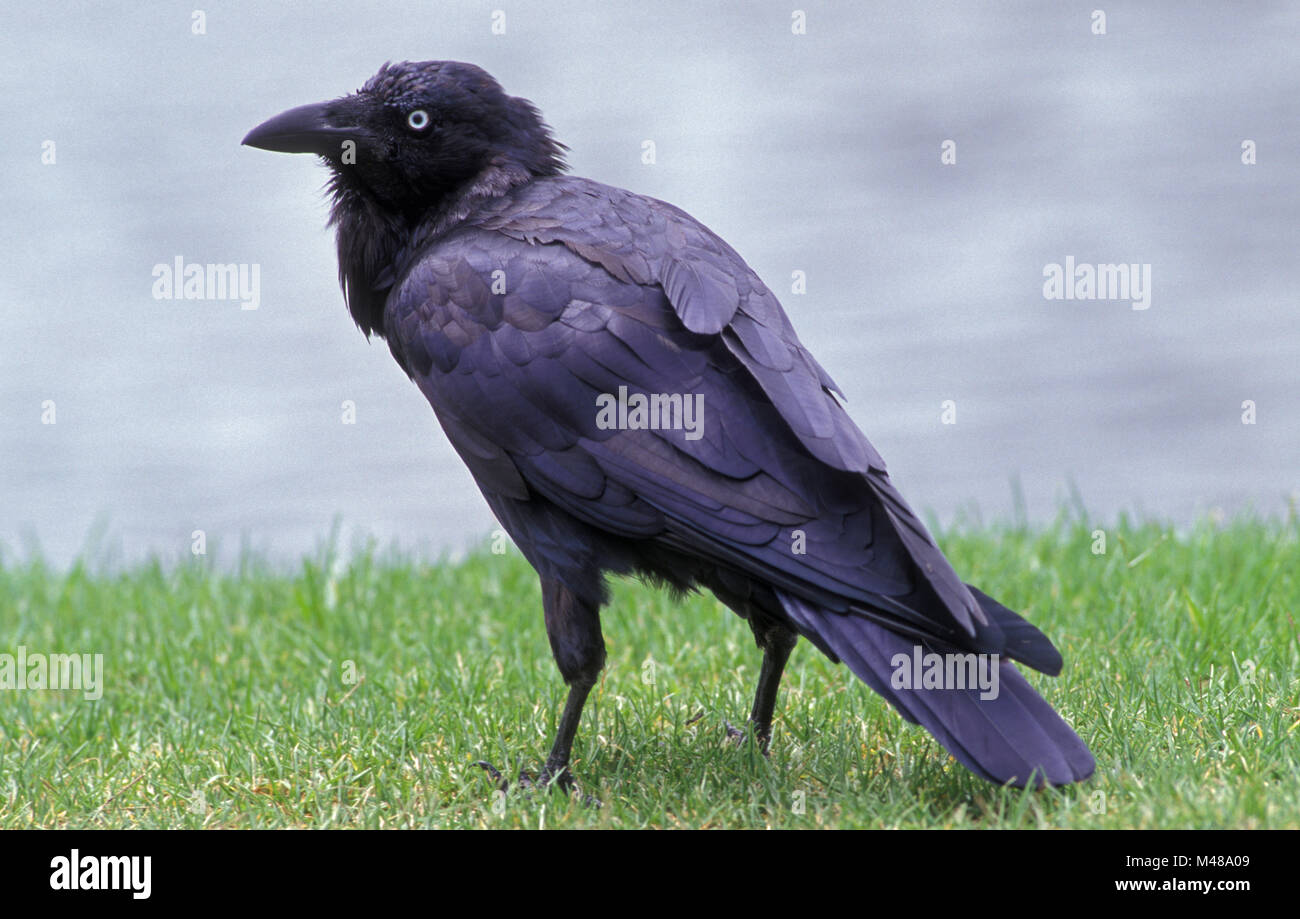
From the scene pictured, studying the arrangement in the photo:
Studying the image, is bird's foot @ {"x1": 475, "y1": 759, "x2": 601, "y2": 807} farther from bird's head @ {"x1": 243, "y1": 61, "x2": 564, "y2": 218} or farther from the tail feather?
bird's head @ {"x1": 243, "y1": 61, "x2": 564, "y2": 218}

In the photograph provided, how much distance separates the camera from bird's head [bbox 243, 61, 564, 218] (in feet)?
15.5

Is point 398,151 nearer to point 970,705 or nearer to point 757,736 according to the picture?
point 757,736

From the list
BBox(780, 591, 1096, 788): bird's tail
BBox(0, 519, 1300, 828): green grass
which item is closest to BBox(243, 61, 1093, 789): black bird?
BBox(780, 591, 1096, 788): bird's tail

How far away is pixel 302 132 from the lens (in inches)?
186

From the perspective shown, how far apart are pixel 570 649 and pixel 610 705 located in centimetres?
71

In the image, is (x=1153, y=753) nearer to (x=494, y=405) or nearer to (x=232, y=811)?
(x=494, y=405)

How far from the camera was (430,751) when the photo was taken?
4422mm

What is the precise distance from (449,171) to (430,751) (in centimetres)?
181

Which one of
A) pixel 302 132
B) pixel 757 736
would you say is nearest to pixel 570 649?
pixel 757 736

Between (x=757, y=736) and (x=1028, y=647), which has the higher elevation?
(x=1028, y=647)

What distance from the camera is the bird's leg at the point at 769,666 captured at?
4.40 metres

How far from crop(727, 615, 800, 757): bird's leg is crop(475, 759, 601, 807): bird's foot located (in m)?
0.57

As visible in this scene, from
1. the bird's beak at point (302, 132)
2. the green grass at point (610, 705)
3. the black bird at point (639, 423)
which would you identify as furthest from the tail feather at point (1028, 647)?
the bird's beak at point (302, 132)

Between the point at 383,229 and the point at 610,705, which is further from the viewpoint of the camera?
the point at 610,705
